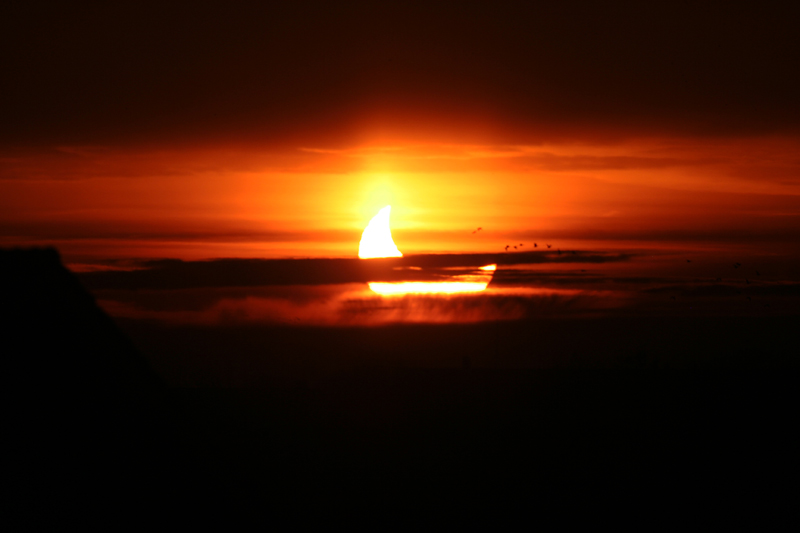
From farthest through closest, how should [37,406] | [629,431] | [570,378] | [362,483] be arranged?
[570,378] < [629,431] < [362,483] < [37,406]

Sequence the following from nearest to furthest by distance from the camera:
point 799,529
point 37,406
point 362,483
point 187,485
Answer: point 37,406 → point 187,485 → point 799,529 → point 362,483

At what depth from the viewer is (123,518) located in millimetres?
8039

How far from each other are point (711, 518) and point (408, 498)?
6.09 meters

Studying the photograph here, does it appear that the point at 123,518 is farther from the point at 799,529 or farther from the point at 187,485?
the point at 799,529

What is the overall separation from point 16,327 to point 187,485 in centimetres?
285

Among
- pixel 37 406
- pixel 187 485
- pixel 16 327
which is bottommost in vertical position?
pixel 187 485

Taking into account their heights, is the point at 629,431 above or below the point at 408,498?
above

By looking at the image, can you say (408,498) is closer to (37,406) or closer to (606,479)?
(606,479)

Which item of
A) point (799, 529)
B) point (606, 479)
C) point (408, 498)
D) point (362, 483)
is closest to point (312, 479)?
point (362, 483)

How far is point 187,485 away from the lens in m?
8.55

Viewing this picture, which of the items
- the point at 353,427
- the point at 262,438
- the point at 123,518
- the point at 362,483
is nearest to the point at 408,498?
the point at 362,483

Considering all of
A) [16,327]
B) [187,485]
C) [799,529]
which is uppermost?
[16,327]

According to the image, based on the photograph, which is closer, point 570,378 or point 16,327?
point 16,327

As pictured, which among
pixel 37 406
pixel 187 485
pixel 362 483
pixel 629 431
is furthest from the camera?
pixel 629 431
